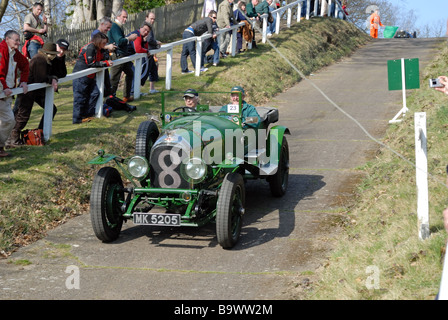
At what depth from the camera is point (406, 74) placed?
1295 cm

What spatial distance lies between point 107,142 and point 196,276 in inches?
195

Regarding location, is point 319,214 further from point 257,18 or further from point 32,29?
point 257,18

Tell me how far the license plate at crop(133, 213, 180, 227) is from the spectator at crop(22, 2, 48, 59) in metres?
7.42

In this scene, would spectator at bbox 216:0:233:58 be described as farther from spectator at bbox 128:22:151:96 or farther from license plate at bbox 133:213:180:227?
license plate at bbox 133:213:180:227

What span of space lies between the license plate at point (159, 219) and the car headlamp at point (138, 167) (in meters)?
0.64

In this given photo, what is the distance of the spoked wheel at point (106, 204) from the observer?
730cm

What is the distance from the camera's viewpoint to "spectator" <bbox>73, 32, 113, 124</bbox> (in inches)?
452

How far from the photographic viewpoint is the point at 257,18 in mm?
21000

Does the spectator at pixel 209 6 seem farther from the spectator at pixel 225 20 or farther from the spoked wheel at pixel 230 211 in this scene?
the spoked wheel at pixel 230 211

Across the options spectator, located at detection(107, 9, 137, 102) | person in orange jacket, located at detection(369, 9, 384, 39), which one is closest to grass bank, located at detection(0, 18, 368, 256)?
spectator, located at detection(107, 9, 137, 102)

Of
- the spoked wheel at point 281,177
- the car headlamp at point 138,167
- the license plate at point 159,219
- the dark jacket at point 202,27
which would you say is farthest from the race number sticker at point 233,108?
the dark jacket at point 202,27

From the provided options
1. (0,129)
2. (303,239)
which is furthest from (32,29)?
(303,239)

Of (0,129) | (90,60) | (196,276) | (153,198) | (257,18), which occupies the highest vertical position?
(257,18)
